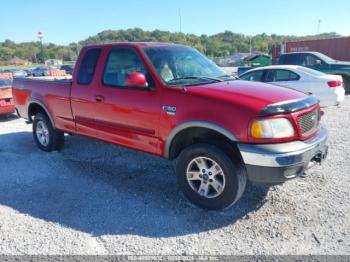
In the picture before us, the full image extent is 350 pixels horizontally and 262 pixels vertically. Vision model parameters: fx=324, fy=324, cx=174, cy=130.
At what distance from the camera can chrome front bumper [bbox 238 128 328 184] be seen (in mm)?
3205

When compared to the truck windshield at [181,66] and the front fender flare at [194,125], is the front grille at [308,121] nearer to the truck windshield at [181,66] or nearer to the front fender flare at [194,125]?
the front fender flare at [194,125]

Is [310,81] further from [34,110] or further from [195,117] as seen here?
[34,110]

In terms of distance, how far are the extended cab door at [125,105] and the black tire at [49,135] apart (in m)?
1.55

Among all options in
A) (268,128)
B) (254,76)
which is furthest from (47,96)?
(254,76)

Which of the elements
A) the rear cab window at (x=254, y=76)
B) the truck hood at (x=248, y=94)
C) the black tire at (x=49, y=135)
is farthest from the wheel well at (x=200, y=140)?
the rear cab window at (x=254, y=76)

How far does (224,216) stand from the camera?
11.9 feet

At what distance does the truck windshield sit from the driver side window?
0.62ft

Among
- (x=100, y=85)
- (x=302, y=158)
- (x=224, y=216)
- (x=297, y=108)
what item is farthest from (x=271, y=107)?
(x=100, y=85)

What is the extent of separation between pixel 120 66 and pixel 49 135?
7.72 feet

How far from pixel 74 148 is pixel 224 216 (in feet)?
12.2

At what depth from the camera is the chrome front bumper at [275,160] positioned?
10.5 feet

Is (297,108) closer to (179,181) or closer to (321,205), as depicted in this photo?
(321,205)

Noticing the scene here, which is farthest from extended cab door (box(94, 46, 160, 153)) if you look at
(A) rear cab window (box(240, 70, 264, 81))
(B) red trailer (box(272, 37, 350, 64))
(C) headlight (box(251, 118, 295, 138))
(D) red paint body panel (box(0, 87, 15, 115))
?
(B) red trailer (box(272, 37, 350, 64))

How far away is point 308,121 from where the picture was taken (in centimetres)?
363
